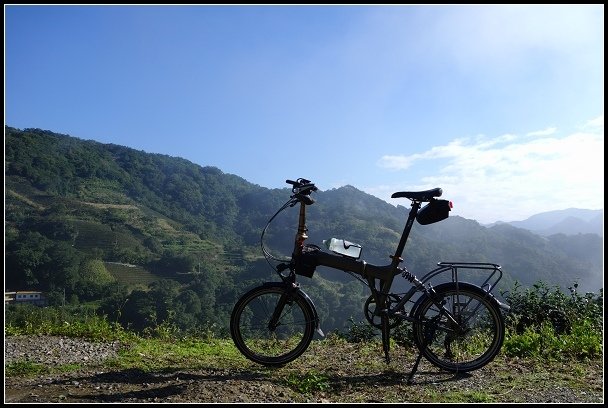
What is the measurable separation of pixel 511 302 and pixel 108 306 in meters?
46.2

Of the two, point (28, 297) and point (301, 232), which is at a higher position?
point (301, 232)

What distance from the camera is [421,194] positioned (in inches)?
187

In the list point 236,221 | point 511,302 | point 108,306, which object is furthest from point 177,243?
point 511,302

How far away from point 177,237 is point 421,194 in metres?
92.0

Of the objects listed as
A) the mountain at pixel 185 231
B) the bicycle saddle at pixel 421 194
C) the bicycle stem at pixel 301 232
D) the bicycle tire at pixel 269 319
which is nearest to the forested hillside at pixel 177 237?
the mountain at pixel 185 231

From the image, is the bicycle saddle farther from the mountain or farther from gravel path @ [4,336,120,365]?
the mountain

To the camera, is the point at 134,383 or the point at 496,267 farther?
the point at 496,267

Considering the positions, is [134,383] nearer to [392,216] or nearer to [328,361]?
[328,361]

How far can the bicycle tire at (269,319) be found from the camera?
489cm

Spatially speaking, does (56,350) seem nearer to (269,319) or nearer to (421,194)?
(269,319)

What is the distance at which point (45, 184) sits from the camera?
10100 centimetres

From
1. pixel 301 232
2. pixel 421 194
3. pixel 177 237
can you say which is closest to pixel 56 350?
pixel 301 232

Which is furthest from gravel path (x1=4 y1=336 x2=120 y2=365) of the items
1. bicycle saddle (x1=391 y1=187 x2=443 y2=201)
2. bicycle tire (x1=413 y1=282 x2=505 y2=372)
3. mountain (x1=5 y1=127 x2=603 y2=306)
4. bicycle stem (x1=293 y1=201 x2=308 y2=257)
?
mountain (x1=5 y1=127 x2=603 y2=306)

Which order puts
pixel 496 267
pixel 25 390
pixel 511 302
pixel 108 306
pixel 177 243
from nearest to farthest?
1. pixel 25 390
2. pixel 496 267
3. pixel 511 302
4. pixel 108 306
5. pixel 177 243
